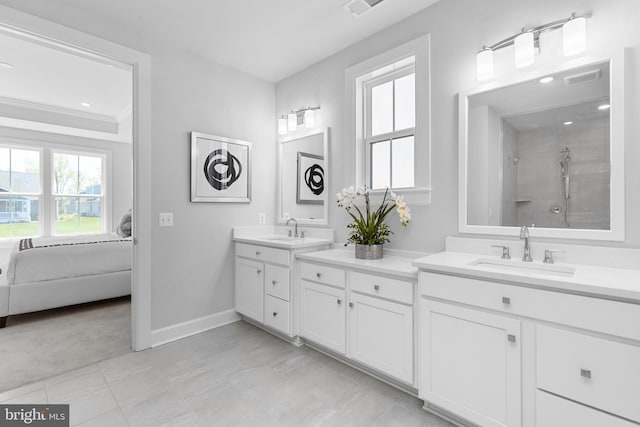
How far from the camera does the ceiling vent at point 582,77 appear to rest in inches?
61.4

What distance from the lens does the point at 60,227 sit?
5.45 metres

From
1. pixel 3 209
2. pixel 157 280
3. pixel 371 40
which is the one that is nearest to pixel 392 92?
pixel 371 40

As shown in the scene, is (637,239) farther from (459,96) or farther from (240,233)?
(240,233)

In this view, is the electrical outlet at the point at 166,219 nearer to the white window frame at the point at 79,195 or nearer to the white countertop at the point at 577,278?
the white countertop at the point at 577,278

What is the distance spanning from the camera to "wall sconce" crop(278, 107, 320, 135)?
298 cm

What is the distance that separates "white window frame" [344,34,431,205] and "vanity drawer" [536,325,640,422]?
3.80 ft

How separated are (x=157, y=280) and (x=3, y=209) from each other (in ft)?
15.1

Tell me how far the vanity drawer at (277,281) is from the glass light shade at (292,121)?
1484 millimetres

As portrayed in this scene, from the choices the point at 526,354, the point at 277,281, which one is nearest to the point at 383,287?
the point at 526,354

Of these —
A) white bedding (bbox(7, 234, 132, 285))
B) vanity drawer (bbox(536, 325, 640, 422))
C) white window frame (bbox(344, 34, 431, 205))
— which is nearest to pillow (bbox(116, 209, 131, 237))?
white bedding (bbox(7, 234, 132, 285))

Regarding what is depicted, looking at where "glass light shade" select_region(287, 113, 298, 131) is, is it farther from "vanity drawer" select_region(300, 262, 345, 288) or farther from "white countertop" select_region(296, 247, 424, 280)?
"vanity drawer" select_region(300, 262, 345, 288)

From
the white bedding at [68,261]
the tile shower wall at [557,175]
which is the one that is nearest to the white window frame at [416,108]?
the tile shower wall at [557,175]

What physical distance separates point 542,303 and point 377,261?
3.37 feet

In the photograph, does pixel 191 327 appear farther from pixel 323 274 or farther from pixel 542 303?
pixel 542 303
